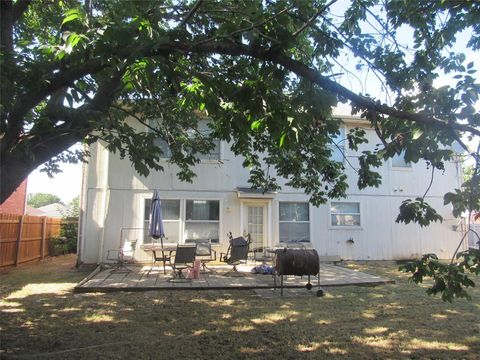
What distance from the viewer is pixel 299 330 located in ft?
20.9

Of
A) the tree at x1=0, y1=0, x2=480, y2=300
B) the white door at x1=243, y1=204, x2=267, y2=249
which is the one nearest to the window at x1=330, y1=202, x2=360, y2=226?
the white door at x1=243, y1=204, x2=267, y2=249

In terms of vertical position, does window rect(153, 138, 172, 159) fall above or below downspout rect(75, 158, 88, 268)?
above

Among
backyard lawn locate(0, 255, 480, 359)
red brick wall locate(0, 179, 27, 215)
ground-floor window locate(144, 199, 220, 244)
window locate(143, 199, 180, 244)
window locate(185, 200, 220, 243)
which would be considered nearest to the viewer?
backyard lawn locate(0, 255, 480, 359)

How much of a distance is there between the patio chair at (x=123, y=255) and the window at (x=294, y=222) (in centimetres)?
559

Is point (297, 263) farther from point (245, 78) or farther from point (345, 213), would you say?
point (345, 213)

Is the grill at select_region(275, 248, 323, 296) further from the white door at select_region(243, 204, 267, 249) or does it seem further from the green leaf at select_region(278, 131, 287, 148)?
the white door at select_region(243, 204, 267, 249)

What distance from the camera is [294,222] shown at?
53.1 feet

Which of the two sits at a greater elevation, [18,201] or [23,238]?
[18,201]

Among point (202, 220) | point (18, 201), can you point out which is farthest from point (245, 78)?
point (18, 201)

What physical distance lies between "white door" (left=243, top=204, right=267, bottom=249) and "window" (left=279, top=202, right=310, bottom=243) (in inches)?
27.2

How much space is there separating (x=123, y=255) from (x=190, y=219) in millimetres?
2846

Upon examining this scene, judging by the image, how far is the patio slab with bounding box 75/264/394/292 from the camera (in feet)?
31.9

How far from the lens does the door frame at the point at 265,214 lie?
15523 mm

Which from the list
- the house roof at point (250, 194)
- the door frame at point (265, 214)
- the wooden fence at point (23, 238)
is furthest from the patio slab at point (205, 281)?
the wooden fence at point (23, 238)
